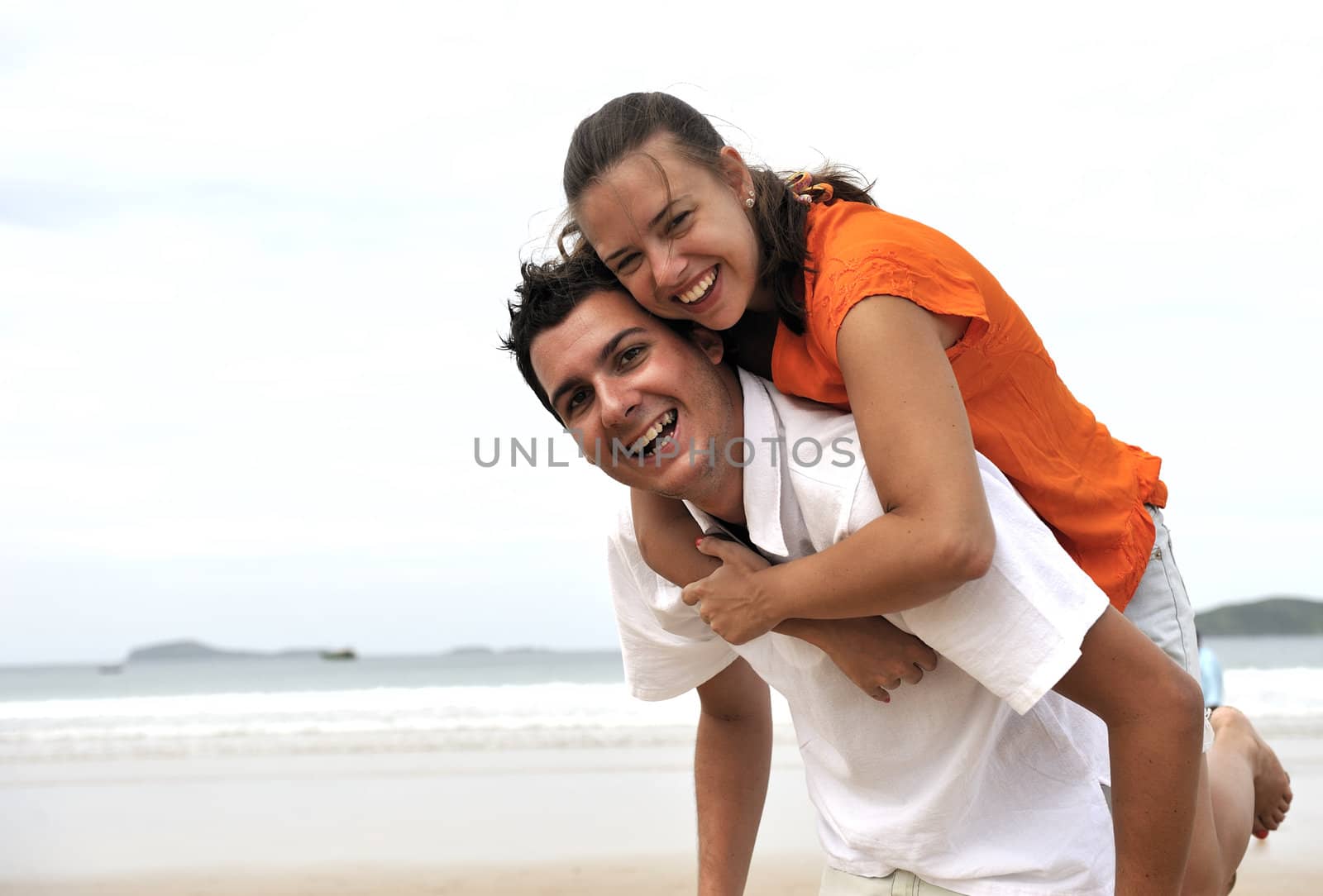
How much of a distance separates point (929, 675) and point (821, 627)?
20cm

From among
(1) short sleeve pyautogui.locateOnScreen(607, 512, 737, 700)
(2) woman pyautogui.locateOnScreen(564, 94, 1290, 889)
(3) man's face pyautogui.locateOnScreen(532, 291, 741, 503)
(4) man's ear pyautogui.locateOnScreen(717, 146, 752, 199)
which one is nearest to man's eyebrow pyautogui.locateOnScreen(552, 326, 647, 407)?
(3) man's face pyautogui.locateOnScreen(532, 291, 741, 503)

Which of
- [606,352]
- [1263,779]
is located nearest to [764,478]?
[606,352]

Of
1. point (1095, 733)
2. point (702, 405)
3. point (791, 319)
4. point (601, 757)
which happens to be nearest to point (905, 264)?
point (791, 319)

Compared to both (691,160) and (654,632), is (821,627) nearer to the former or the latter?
(654,632)

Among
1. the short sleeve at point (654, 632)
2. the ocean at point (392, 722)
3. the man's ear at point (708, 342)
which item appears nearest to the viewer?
the man's ear at point (708, 342)

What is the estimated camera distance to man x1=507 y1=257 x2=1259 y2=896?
1864mm

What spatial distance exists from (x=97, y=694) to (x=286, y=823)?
75.3ft

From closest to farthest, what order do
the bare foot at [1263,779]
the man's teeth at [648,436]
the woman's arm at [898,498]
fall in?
the woman's arm at [898,498] → the man's teeth at [648,436] → the bare foot at [1263,779]

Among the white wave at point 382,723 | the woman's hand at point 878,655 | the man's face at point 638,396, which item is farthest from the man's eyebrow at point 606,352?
the white wave at point 382,723

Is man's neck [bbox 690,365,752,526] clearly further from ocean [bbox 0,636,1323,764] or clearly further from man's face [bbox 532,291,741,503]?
ocean [bbox 0,636,1323,764]

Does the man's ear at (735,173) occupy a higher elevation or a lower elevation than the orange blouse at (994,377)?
higher

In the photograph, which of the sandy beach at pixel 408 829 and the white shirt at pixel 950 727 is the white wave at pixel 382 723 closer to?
the sandy beach at pixel 408 829

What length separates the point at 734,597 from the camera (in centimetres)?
211

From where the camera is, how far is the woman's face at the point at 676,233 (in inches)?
92.0
